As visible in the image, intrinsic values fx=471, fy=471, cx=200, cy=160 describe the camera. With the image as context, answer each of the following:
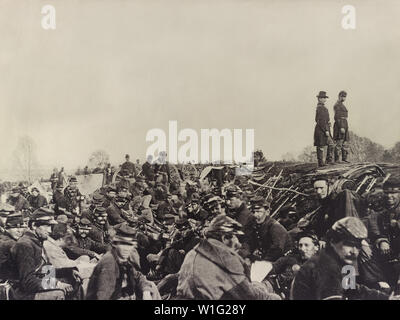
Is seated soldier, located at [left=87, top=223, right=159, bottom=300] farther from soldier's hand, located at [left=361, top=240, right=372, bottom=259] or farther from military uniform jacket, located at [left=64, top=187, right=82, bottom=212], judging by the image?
soldier's hand, located at [left=361, top=240, right=372, bottom=259]

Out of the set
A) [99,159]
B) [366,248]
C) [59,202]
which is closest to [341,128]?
[366,248]

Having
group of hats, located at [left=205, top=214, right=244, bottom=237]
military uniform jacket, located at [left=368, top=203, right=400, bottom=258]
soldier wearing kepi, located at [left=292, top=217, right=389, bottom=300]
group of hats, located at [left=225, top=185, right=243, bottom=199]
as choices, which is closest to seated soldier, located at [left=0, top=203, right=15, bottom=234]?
group of hats, located at [left=205, top=214, right=244, bottom=237]

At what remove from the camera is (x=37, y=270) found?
7246 mm

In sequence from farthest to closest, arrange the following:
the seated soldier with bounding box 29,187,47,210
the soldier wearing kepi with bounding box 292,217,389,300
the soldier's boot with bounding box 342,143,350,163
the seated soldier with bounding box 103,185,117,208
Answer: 1. the seated soldier with bounding box 29,187,47,210
2. the seated soldier with bounding box 103,185,117,208
3. the soldier's boot with bounding box 342,143,350,163
4. the soldier wearing kepi with bounding box 292,217,389,300

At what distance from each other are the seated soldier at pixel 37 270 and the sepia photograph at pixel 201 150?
0.10ft

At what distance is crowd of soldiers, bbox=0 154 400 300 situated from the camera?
23.1ft

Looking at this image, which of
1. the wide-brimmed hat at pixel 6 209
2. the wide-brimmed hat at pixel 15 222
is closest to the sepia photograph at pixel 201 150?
the wide-brimmed hat at pixel 15 222

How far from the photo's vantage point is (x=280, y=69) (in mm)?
7160

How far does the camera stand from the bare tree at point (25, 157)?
285 inches

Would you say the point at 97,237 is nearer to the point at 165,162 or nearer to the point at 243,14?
the point at 165,162

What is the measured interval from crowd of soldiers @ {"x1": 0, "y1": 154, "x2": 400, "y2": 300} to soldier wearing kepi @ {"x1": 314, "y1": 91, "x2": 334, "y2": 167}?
0.49 meters

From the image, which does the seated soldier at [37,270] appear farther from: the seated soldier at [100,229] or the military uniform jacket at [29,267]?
the seated soldier at [100,229]

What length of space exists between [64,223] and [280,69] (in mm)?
4082

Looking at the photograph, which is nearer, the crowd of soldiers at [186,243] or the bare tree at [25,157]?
the crowd of soldiers at [186,243]
